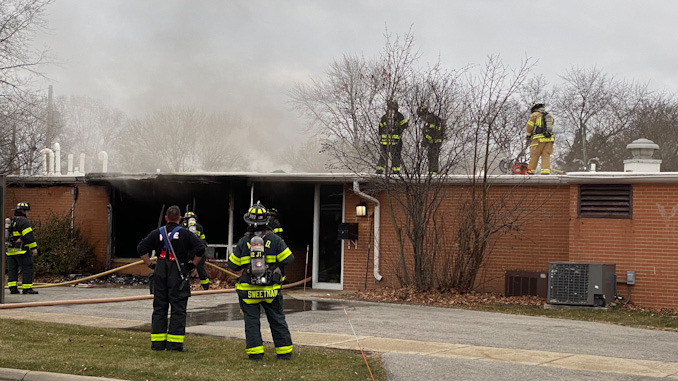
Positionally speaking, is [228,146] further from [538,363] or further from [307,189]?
[538,363]

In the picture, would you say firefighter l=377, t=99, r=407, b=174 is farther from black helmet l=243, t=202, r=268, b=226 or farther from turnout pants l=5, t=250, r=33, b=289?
black helmet l=243, t=202, r=268, b=226

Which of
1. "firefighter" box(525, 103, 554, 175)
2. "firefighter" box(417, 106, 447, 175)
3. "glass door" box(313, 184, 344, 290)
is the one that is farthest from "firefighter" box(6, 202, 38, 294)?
"firefighter" box(525, 103, 554, 175)

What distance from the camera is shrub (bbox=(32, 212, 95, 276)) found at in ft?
63.5

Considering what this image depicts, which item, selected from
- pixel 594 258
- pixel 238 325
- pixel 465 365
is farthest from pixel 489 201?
pixel 465 365

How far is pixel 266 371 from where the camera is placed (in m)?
7.99

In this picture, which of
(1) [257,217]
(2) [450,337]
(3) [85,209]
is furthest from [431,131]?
(3) [85,209]

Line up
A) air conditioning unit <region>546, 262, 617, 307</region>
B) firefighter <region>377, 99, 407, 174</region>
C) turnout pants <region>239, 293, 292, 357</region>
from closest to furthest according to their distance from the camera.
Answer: turnout pants <region>239, 293, 292, 357</region>
air conditioning unit <region>546, 262, 617, 307</region>
firefighter <region>377, 99, 407, 174</region>

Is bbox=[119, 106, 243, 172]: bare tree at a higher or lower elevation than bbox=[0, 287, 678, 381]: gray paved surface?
higher

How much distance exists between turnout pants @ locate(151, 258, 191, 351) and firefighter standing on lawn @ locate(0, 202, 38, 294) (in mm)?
7078

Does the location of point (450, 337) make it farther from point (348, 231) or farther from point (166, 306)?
point (348, 231)

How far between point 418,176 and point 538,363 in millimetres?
7801

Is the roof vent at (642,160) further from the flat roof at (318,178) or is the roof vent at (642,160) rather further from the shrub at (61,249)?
the shrub at (61,249)

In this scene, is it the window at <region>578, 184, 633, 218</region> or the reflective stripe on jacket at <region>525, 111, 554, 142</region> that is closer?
the window at <region>578, 184, 633, 218</region>

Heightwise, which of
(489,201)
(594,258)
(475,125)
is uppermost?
(475,125)
